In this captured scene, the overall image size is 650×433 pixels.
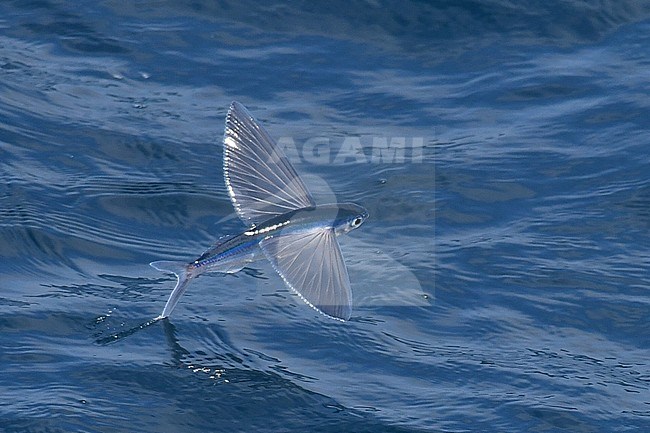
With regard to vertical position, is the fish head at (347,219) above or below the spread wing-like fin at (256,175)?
below

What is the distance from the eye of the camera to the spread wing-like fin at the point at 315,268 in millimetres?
4379

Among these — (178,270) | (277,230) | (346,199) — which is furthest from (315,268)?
(346,199)

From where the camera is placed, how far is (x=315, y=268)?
4.41m

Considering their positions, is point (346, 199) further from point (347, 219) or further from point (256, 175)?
point (347, 219)

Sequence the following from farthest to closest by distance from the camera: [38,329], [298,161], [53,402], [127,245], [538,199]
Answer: [298,161] → [538,199] → [127,245] → [38,329] → [53,402]

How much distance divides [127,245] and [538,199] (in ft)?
6.76

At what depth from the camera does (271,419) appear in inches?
172

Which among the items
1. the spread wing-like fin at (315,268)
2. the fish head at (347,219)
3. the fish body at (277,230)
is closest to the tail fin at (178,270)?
the fish body at (277,230)

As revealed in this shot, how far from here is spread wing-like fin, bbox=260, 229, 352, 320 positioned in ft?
14.4

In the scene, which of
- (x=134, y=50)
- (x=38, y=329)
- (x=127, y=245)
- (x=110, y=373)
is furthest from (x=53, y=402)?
(x=134, y=50)

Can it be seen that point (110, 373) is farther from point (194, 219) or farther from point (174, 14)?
point (174, 14)

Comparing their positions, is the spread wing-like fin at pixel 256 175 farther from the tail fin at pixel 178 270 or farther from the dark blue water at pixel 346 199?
the dark blue water at pixel 346 199

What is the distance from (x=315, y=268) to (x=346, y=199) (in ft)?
5.88

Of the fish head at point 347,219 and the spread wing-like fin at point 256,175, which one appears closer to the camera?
the fish head at point 347,219
